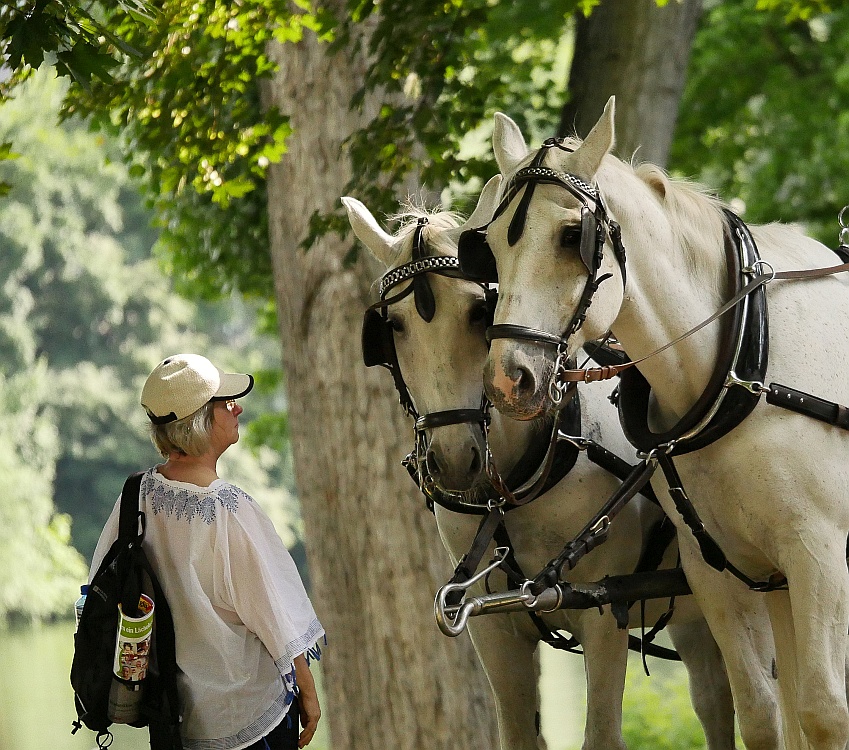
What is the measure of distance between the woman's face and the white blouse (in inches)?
6.5

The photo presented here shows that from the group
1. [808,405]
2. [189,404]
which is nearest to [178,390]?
[189,404]

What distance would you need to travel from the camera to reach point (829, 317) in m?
3.04

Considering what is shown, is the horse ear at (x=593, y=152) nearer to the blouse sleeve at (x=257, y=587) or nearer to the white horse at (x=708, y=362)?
the white horse at (x=708, y=362)

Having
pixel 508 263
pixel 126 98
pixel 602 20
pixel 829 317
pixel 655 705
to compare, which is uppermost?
pixel 602 20

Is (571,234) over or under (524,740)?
over

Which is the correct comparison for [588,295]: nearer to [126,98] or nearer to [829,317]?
[829,317]

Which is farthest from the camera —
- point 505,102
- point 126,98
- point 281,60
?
point 505,102

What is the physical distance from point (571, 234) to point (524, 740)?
68.2 inches

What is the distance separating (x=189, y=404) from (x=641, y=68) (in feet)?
14.2

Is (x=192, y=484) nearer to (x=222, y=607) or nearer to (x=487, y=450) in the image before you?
(x=222, y=607)

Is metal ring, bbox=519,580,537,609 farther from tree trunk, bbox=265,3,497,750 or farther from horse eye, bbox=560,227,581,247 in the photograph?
tree trunk, bbox=265,3,497,750

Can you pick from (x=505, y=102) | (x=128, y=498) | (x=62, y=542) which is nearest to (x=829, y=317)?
(x=128, y=498)

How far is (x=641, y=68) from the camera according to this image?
677 centimetres

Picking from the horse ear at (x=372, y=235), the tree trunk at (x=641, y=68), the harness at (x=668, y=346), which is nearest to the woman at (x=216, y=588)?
the horse ear at (x=372, y=235)
